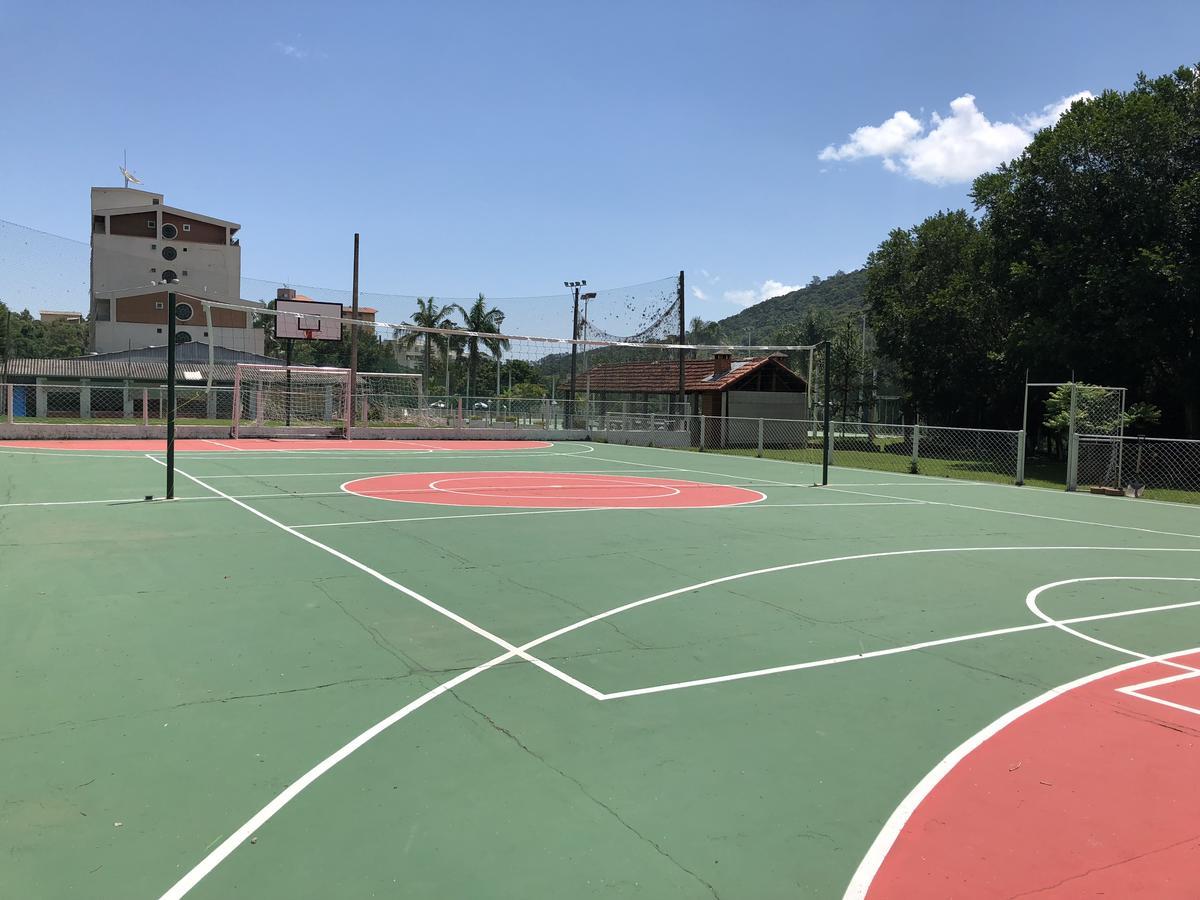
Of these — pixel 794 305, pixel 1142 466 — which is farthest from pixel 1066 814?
pixel 794 305

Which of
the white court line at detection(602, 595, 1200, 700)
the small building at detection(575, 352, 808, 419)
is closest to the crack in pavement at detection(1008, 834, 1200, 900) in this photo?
the white court line at detection(602, 595, 1200, 700)

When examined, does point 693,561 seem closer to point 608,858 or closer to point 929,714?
point 929,714

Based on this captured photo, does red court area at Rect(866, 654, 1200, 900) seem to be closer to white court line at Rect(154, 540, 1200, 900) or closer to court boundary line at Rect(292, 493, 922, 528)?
white court line at Rect(154, 540, 1200, 900)

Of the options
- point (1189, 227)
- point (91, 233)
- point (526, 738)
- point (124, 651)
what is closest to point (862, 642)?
point (526, 738)

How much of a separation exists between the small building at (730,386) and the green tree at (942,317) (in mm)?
5608

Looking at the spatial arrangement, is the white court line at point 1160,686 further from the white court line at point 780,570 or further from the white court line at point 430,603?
the white court line at point 430,603

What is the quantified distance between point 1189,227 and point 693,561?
23.7 m

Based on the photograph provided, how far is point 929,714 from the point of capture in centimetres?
512

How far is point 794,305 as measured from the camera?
144000 mm

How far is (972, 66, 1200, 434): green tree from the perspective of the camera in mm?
24578

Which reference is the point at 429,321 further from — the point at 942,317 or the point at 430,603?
the point at 430,603

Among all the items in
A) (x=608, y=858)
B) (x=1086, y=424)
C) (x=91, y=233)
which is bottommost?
(x=608, y=858)

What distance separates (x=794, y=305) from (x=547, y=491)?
134268 mm

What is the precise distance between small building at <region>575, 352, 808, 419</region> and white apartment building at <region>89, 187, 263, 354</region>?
27984mm
